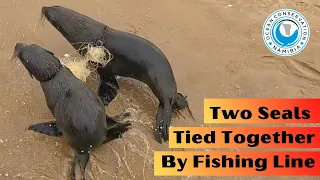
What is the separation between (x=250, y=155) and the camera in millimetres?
6078

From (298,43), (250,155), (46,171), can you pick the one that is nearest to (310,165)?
(250,155)

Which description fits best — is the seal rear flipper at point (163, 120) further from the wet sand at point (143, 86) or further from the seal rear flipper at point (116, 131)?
the seal rear flipper at point (116, 131)

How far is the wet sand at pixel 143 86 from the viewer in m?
5.78

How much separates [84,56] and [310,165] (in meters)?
3.34

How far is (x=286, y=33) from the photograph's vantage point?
24.1 feet

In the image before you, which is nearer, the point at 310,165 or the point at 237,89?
the point at 310,165

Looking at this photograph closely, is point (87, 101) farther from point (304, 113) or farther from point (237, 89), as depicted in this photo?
point (304, 113)

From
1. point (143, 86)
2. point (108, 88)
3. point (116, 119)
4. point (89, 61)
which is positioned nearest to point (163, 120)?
point (116, 119)

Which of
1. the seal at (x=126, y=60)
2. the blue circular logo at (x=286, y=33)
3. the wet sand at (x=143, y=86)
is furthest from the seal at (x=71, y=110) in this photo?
the blue circular logo at (x=286, y=33)

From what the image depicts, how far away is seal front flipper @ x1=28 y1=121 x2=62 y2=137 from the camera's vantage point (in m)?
5.76

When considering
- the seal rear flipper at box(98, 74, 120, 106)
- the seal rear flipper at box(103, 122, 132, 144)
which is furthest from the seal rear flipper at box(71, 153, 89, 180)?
the seal rear flipper at box(98, 74, 120, 106)

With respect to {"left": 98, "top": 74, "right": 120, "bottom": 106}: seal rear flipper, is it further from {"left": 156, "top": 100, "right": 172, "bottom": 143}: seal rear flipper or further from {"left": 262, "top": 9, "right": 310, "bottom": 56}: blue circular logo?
{"left": 262, "top": 9, "right": 310, "bottom": 56}: blue circular logo

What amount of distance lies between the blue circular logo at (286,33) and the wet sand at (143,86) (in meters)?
0.11

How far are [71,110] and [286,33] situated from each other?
3689mm
